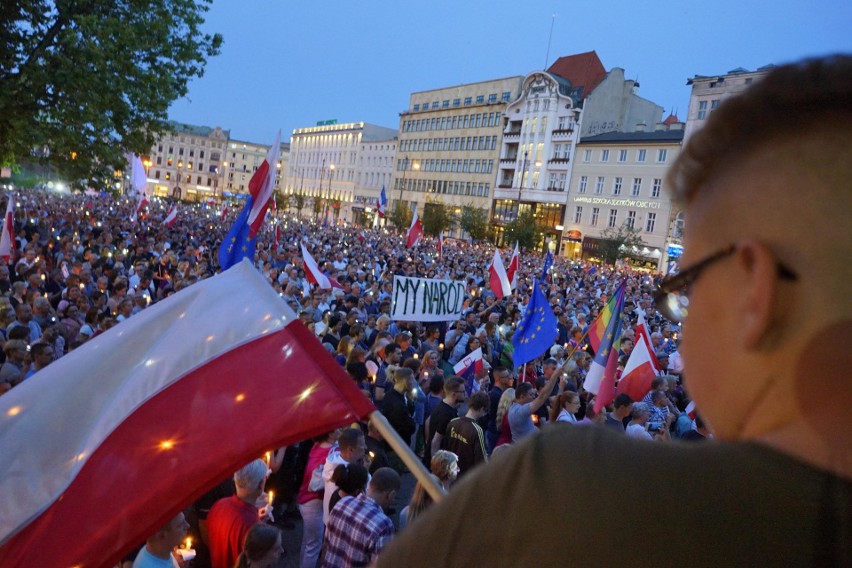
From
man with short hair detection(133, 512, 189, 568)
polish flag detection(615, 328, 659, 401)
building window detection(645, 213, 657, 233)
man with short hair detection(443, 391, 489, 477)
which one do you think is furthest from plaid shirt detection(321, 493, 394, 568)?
building window detection(645, 213, 657, 233)

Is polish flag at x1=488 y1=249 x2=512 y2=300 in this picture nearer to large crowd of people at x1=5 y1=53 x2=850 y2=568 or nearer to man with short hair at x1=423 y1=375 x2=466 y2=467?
large crowd of people at x1=5 y1=53 x2=850 y2=568

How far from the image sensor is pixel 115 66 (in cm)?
1541

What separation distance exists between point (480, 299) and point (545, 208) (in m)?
48.4

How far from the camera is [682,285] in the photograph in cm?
106

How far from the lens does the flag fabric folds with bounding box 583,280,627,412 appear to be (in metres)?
7.85

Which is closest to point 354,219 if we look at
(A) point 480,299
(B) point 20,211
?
(B) point 20,211

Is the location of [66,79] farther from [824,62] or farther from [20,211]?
[824,62]

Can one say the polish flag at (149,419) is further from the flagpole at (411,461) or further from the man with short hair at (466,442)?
the man with short hair at (466,442)

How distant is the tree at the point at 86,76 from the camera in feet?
48.7

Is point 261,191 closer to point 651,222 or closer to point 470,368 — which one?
point 470,368

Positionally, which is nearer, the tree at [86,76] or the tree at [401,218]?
the tree at [86,76]

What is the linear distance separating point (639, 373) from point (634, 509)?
29.4 ft

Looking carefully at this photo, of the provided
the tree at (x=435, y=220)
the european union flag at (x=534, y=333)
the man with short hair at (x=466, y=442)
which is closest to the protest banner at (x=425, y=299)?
the european union flag at (x=534, y=333)

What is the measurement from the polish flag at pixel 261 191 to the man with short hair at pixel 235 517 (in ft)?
16.3
